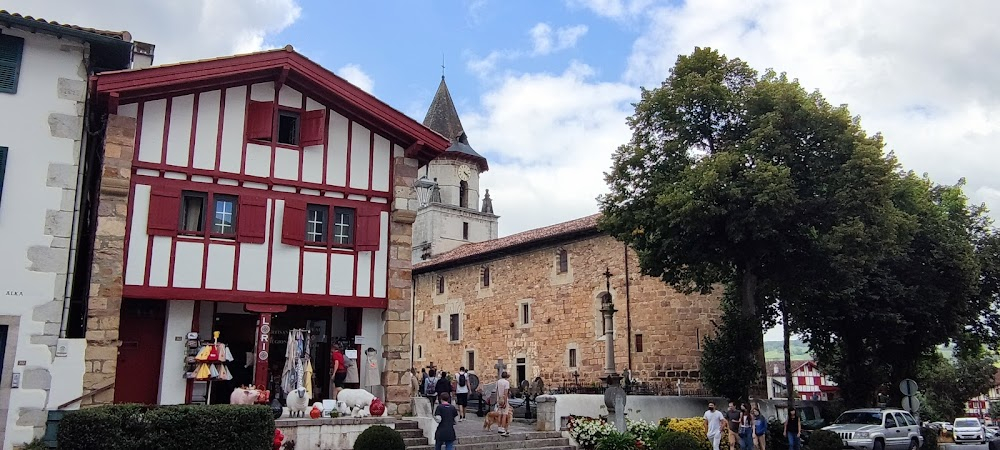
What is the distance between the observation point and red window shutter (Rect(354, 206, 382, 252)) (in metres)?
17.4

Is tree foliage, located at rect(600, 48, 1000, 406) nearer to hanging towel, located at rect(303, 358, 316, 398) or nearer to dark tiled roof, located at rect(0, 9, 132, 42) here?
hanging towel, located at rect(303, 358, 316, 398)

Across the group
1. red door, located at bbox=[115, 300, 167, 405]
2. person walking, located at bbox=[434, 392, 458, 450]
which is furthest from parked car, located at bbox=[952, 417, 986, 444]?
red door, located at bbox=[115, 300, 167, 405]

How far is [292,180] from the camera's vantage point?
16953mm

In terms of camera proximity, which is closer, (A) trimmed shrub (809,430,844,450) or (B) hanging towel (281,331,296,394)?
(B) hanging towel (281,331,296,394)

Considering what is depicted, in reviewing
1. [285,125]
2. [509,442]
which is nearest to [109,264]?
[285,125]

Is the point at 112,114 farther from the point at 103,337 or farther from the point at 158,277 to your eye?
the point at 103,337

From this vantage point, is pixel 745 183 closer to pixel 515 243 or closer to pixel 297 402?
pixel 297 402

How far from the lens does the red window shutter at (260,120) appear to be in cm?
1675

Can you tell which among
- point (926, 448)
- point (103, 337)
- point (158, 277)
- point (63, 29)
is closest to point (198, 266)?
point (158, 277)

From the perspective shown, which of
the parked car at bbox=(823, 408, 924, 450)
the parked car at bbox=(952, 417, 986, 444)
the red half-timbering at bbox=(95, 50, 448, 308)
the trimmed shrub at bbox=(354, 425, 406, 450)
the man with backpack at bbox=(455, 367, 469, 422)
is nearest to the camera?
the trimmed shrub at bbox=(354, 425, 406, 450)

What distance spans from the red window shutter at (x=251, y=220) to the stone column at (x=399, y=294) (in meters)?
2.89

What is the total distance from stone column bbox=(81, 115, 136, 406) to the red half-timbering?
299mm

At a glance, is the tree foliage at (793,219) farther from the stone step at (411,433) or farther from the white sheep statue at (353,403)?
the white sheep statue at (353,403)

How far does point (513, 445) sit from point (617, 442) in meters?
2.34
